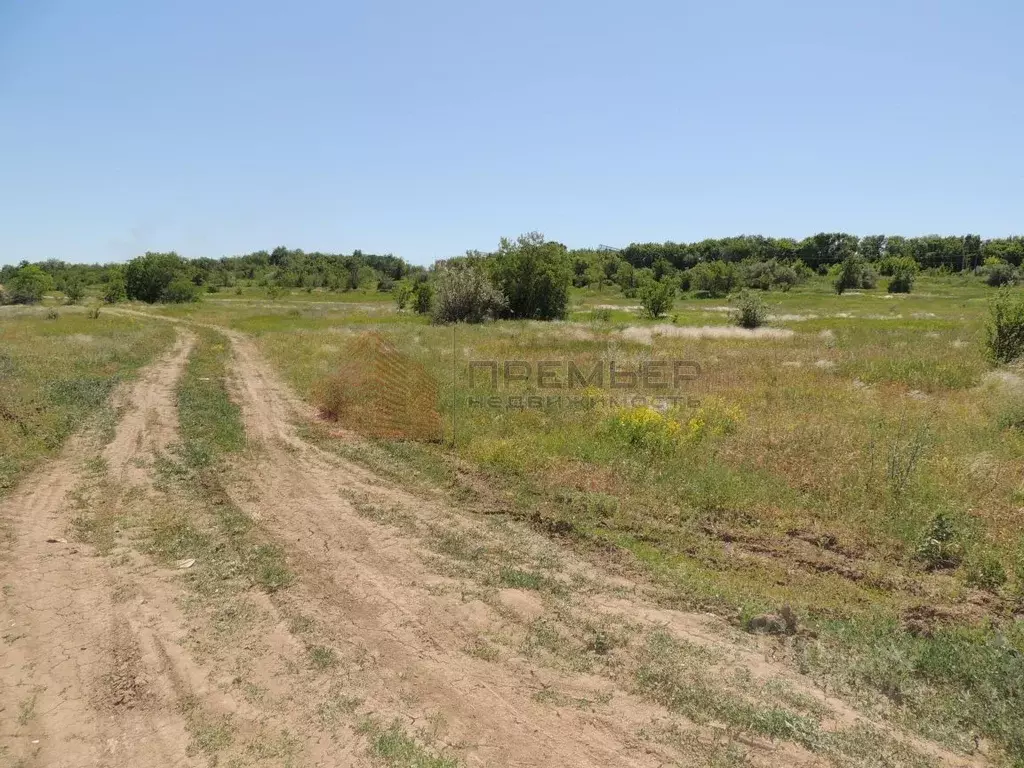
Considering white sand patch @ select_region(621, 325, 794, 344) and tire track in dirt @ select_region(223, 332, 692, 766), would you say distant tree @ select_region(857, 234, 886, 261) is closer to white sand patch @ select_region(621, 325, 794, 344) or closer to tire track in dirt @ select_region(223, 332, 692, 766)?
white sand patch @ select_region(621, 325, 794, 344)

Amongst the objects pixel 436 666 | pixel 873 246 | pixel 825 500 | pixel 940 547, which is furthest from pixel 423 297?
pixel 873 246

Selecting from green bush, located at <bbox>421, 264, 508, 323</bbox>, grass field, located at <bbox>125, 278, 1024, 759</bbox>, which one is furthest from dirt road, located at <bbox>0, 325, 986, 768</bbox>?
green bush, located at <bbox>421, 264, 508, 323</bbox>

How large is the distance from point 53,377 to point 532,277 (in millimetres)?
33207

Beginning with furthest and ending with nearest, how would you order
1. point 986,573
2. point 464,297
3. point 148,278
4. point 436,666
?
point 148,278
point 464,297
point 986,573
point 436,666

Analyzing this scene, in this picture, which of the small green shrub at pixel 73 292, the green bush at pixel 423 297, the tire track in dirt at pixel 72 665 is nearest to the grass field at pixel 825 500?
the tire track in dirt at pixel 72 665

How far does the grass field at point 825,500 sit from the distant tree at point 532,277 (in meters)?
29.2

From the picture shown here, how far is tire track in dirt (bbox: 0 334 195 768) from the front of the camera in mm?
3756

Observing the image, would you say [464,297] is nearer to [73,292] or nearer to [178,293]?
[178,293]

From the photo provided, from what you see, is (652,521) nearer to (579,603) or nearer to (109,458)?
(579,603)

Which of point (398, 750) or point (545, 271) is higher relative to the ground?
point (545, 271)

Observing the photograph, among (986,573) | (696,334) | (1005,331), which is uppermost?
(1005,331)

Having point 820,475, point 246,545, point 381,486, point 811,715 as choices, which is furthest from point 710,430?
point 246,545

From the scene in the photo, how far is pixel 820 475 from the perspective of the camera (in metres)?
8.91

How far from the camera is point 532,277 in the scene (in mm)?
45500
